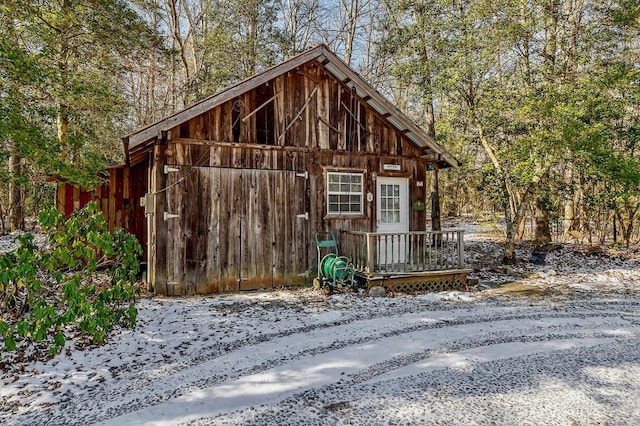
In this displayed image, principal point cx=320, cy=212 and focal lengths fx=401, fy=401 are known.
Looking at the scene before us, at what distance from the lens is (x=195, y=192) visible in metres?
8.00

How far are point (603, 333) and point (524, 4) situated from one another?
9401mm

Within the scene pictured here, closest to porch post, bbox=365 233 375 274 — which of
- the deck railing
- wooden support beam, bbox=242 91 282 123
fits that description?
the deck railing

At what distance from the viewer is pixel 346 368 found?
14.4 feet

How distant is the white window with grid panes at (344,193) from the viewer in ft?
30.4

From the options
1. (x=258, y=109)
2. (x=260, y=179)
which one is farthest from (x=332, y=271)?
(x=258, y=109)

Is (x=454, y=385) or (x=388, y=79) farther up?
(x=388, y=79)

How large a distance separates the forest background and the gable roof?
6.37 ft

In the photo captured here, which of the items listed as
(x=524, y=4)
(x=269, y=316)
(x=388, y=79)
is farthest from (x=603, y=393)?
(x=388, y=79)

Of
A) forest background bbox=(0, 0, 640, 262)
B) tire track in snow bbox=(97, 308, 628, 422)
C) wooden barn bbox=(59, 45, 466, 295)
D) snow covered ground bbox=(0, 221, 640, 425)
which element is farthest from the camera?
forest background bbox=(0, 0, 640, 262)

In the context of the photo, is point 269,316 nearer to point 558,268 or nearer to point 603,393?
point 603,393

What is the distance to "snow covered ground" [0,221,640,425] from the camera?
3.45 meters

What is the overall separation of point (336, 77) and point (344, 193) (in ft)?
8.80

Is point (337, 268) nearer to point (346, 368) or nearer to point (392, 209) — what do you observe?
point (392, 209)

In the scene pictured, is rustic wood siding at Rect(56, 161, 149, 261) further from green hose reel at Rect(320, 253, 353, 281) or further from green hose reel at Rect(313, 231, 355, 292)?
green hose reel at Rect(320, 253, 353, 281)
